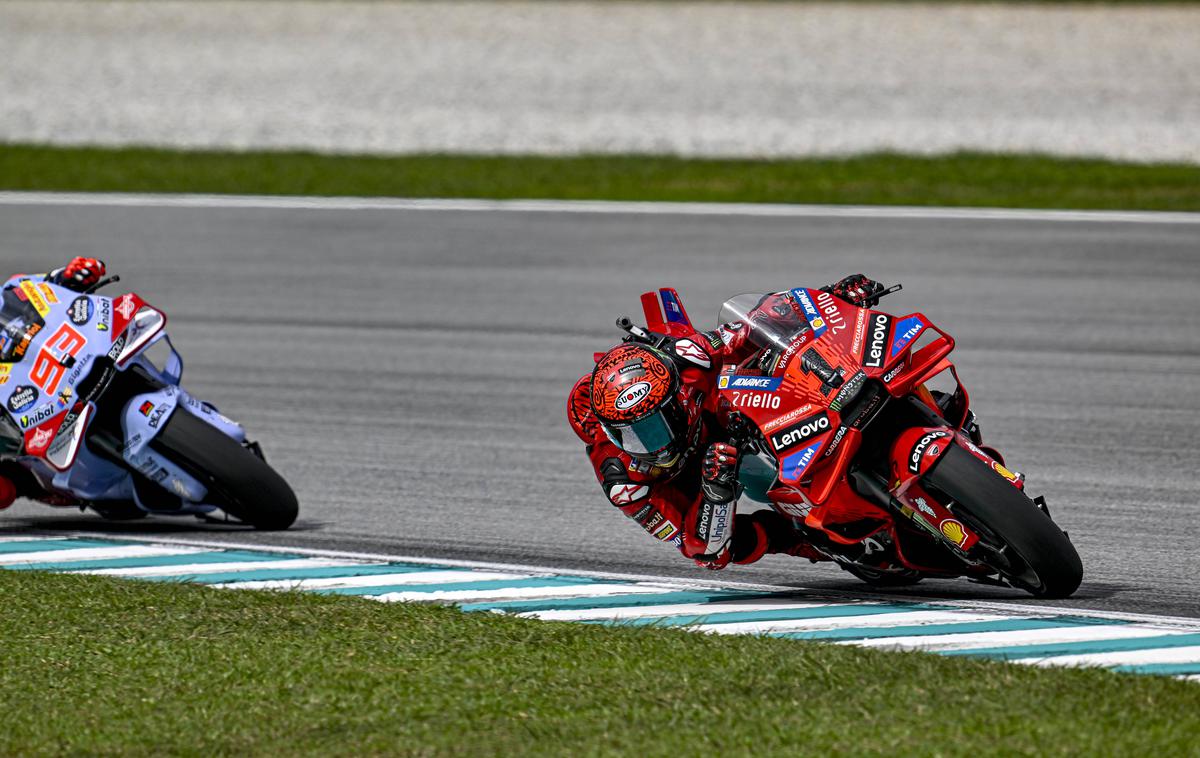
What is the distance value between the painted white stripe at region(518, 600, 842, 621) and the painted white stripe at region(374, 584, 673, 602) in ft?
0.97

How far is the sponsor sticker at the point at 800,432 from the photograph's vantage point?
6.77 metres

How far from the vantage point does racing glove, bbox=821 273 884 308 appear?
7.03 metres

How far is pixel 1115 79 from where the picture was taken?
2705cm

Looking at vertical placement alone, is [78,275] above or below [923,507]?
above

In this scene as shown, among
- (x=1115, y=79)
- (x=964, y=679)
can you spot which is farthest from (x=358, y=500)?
(x=1115, y=79)

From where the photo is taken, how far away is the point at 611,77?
28.7m

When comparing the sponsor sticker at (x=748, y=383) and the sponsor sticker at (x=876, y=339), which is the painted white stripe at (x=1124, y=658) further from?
the sponsor sticker at (x=748, y=383)

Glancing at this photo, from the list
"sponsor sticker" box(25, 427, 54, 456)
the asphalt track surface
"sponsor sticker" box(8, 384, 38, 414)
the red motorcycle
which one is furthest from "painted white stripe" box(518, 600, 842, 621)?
"sponsor sticker" box(8, 384, 38, 414)

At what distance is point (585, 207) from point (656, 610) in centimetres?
1318

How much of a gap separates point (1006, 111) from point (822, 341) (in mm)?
18868

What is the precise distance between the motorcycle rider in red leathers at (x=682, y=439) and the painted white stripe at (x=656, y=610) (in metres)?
0.22

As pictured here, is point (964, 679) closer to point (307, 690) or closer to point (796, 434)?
point (796, 434)

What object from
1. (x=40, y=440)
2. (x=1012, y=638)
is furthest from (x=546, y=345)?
(x=1012, y=638)

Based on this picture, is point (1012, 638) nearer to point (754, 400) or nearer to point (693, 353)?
point (754, 400)
